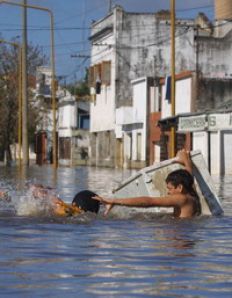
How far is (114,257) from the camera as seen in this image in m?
9.20

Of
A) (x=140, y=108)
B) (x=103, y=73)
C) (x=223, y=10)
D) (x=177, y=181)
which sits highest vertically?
(x=223, y=10)

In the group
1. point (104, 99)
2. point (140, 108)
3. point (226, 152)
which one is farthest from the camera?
point (104, 99)

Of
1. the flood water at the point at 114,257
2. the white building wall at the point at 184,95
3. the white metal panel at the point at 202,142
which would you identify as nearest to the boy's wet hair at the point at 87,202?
the flood water at the point at 114,257

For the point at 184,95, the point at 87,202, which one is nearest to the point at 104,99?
the point at 184,95

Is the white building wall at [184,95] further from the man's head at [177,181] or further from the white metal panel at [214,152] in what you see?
the man's head at [177,181]

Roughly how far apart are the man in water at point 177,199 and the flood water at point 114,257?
204 millimetres

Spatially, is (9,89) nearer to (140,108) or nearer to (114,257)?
(140,108)

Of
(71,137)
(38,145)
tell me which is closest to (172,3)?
(71,137)

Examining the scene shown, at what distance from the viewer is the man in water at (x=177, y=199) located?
43.2 ft

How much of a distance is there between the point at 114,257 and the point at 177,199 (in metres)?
4.49

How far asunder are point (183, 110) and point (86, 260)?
49.4 metres

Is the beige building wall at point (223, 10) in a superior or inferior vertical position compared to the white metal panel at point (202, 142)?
superior

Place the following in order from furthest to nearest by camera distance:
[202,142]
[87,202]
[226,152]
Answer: [202,142], [226,152], [87,202]

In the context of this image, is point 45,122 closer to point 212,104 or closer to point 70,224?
point 212,104
